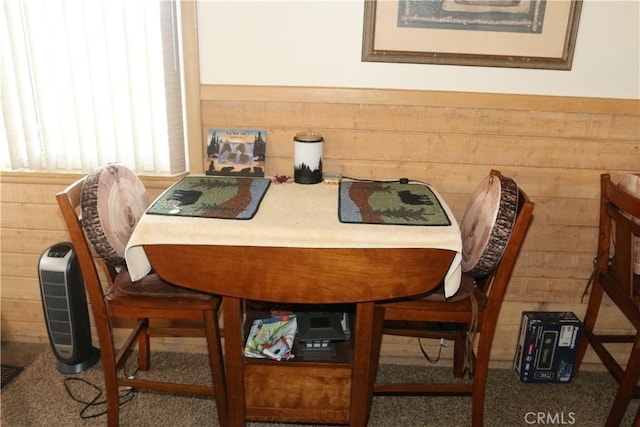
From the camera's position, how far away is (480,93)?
6.71 ft

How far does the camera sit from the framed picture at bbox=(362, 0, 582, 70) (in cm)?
195

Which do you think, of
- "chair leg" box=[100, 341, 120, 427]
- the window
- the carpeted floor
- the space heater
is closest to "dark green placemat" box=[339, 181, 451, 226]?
the window

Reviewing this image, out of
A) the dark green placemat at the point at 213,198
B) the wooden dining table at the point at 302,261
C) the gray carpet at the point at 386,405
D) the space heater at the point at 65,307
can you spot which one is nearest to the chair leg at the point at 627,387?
the gray carpet at the point at 386,405

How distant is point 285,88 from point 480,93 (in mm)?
739

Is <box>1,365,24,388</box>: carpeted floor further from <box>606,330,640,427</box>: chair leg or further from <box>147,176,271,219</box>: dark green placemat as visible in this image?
<box>606,330,640,427</box>: chair leg

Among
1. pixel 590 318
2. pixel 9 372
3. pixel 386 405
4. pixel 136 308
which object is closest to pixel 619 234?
pixel 590 318

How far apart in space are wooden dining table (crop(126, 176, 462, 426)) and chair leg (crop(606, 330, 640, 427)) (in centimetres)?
73

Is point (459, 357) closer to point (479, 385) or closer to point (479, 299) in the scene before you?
point (479, 385)

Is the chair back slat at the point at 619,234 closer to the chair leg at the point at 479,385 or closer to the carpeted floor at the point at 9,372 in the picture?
the chair leg at the point at 479,385

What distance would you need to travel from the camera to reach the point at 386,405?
2.11m

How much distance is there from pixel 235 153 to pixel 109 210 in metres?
0.55

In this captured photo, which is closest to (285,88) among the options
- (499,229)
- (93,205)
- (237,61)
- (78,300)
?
(237,61)

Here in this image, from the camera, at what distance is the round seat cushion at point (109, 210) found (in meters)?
1.66

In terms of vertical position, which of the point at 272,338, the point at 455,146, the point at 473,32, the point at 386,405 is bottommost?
the point at 386,405
